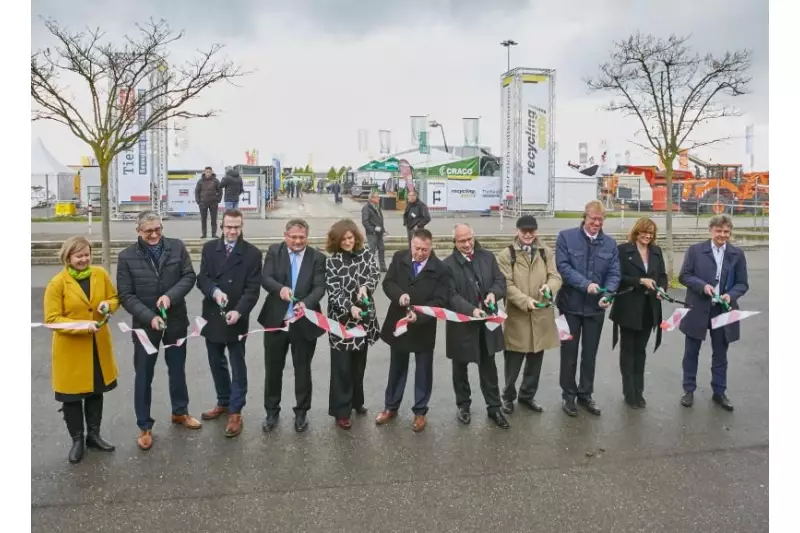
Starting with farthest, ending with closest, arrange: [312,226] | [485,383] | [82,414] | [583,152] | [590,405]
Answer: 1. [583,152]
2. [312,226]
3. [590,405]
4. [485,383]
5. [82,414]

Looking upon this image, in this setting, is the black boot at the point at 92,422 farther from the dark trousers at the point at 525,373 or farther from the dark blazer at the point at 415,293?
the dark trousers at the point at 525,373

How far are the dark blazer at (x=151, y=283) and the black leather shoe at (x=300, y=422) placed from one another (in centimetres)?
114

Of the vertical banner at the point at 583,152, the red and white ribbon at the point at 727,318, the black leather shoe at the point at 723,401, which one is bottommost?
the black leather shoe at the point at 723,401

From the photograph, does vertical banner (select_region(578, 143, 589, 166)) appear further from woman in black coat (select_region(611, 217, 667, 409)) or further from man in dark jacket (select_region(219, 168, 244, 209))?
woman in black coat (select_region(611, 217, 667, 409))

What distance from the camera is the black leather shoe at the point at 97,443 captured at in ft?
16.1

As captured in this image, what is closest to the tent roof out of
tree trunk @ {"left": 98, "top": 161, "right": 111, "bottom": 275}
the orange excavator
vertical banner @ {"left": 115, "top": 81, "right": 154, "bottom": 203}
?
vertical banner @ {"left": 115, "top": 81, "right": 154, "bottom": 203}

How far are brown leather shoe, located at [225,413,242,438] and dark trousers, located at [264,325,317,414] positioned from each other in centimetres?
24

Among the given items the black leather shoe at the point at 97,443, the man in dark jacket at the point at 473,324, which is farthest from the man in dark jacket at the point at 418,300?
the black leather shoe at the point at 97,443

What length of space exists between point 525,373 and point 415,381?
109 centimetres

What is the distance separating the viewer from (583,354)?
5.93 metres

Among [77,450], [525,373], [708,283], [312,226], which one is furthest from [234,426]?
[312,226]

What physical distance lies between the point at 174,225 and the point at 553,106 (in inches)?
587

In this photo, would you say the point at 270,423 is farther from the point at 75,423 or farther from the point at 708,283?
the point at 708,283

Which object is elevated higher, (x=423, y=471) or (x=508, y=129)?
(x=508, y=129)
